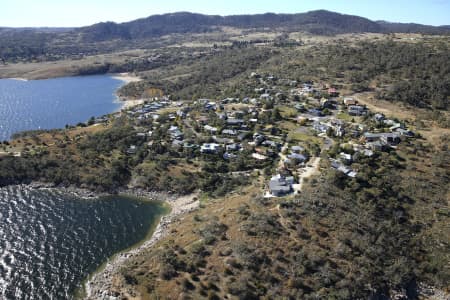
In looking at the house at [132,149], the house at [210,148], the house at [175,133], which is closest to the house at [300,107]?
the house at [210,148]

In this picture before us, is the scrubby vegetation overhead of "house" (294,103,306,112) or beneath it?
beneath

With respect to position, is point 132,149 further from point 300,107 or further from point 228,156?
point 300,107

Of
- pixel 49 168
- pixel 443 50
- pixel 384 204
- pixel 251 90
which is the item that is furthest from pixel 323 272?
pixel 443 50

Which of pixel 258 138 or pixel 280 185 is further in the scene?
pixel 258 138

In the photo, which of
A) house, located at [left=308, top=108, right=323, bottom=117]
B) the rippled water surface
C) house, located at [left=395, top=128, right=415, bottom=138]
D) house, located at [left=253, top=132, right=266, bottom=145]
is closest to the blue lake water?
the rippled water surface

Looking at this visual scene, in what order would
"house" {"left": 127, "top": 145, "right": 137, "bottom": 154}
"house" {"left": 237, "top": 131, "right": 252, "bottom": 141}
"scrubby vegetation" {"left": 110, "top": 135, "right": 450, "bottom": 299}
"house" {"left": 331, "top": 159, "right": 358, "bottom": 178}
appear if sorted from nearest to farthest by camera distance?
"scrubby vegetation" {"left": 110, "top": 135, "right": 450, "bottom": 299}, "house" {"left": 331, "top": 159, "right": 358, "bottom": 178}, "house" {"left": 127, "top": 145, "right": 137, "bottom": 154}, "house" {"left": 237, "top": 131, "right": 252, "bottom": 141}

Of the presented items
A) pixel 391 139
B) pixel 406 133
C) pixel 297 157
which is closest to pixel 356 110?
pixel 406 133

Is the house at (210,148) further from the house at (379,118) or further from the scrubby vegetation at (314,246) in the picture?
the house at (379,118)

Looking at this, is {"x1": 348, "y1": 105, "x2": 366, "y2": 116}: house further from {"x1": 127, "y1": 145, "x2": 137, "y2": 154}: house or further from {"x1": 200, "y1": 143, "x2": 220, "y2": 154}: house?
{"x1": 127, "y1": 145, "x2": 137, "y2": 154}: house
